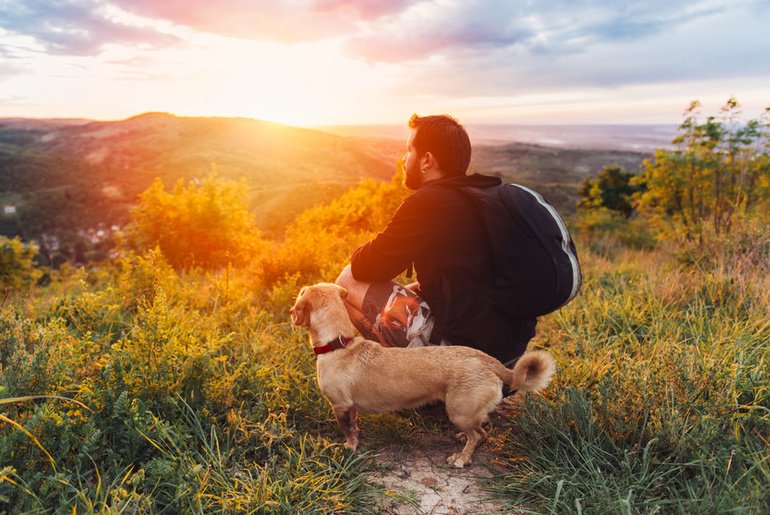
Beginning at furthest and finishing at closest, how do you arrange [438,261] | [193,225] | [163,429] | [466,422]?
1. [193,225]
2. [438,261]
3. [466,422]
4. [163,429]

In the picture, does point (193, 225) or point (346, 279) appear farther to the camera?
point (193, 225)

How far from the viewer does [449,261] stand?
2928mm

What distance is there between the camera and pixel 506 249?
2.78m

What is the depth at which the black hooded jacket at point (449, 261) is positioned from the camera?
2.84 m

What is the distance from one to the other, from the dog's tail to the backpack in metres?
0.33

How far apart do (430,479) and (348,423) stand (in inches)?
24.7

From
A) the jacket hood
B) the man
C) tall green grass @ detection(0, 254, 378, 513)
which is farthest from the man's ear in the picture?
tall green grass @ detection(0, 254, 378, 513)

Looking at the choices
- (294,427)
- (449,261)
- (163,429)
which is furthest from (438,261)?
(163,429)

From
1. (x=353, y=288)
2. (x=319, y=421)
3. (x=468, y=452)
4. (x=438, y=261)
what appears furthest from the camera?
(x=353, y=288)

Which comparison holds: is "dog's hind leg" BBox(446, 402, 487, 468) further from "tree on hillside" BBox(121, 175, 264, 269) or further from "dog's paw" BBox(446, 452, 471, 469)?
"tree on hillside" BBox(121, 175, 264, 269)

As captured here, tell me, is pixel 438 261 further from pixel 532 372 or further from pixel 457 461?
pixel 457 461

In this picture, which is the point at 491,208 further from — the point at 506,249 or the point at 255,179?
the point at 255,179

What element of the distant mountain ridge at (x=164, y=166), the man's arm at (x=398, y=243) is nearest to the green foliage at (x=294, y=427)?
the man's arm at (x=398, y=243)

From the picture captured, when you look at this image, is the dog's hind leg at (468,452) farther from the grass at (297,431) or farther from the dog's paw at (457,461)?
the grass at (297,431)
